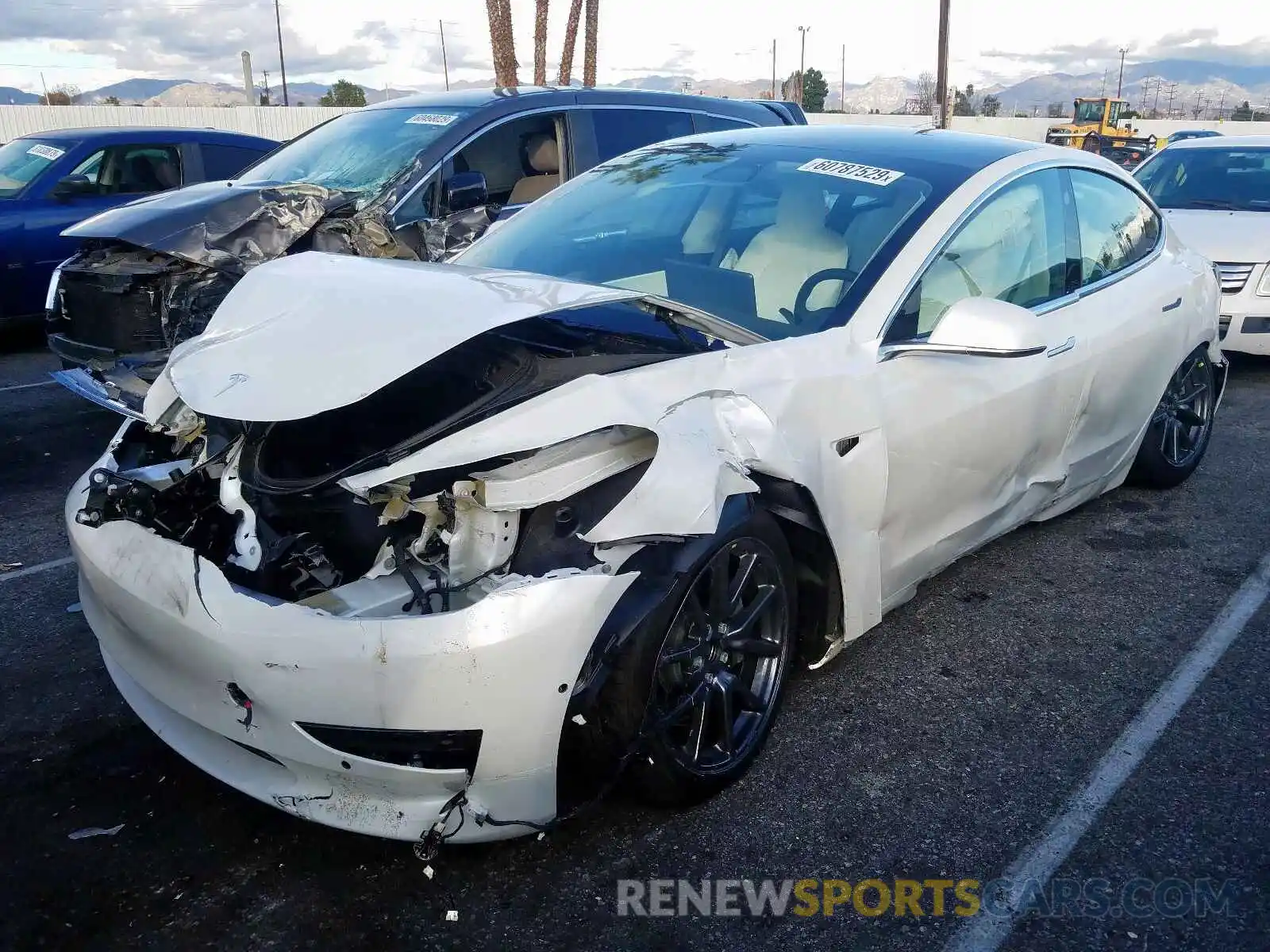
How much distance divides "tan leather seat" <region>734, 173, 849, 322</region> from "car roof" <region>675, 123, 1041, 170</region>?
1.11 feet

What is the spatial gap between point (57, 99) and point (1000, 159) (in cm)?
6874

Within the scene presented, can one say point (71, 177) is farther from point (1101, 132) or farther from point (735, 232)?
point (1101, 132)

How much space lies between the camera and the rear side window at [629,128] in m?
7.09

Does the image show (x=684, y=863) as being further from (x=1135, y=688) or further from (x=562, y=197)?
(x=562, y=197)

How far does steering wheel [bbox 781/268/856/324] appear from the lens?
3215 mm

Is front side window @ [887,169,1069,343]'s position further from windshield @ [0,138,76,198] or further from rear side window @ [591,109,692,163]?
windshield @ [0,138,76,198]

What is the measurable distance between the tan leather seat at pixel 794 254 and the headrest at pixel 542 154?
3512 mm

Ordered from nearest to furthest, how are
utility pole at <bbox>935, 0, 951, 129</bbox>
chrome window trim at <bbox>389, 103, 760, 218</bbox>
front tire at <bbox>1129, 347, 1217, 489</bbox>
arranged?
front tire at <bbox>1129, 347, 1217, 489</bbox>
chrome window trim at <bbox>389, 103, 760, 218</bbox>
utility pole at <bbox>935, 0, 951, 129</bbox>

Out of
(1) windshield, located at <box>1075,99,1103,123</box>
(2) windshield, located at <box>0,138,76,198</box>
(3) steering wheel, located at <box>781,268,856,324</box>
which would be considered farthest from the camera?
(1) windshield, located at <box>1075,99,1103,123</box>

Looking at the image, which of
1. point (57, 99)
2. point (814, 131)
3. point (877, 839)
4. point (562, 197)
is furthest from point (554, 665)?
point (57, 99)

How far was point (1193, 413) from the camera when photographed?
5.13 meters

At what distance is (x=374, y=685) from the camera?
7.12ft

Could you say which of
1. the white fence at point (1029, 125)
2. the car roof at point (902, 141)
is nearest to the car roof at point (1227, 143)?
the car roof at point (902, 141)

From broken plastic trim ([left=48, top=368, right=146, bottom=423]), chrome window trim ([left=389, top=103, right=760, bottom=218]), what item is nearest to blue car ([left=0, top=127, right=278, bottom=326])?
chrome window trim ([left=389, top=103, right=760, bottom=218])
